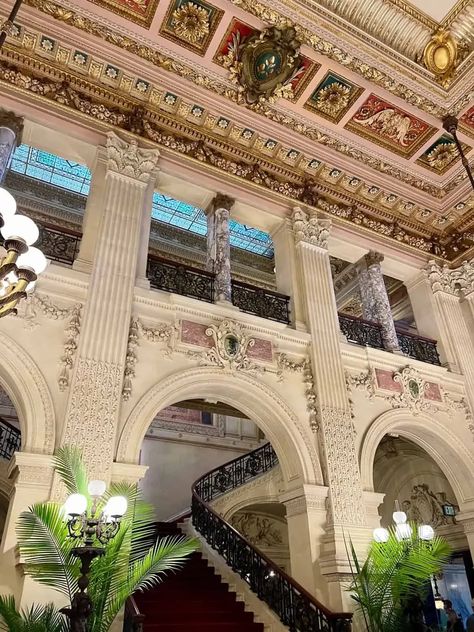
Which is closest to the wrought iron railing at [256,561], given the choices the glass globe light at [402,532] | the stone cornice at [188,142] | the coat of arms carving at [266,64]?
the glass globe light at [402,532]

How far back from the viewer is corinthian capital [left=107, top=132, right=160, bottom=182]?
6.91 meters

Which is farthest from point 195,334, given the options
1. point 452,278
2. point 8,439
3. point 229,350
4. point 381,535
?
point 452,278

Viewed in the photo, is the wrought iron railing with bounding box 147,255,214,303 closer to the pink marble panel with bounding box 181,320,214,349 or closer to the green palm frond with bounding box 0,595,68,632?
the pink marble panel with bounding box 181,320,214,349

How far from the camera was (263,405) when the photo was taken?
21.4 ft

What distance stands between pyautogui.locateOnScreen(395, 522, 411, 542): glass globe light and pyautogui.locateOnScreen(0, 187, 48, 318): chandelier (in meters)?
4.56

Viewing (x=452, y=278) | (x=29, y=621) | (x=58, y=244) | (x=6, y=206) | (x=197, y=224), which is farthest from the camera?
(x=197, y=224)

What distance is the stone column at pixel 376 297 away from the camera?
8430 mm

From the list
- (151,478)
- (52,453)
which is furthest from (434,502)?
(52,453)

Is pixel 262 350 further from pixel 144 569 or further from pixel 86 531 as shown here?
pixel 86 531

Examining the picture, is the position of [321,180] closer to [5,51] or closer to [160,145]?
[160,145]

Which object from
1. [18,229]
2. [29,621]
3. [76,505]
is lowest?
[29,621]

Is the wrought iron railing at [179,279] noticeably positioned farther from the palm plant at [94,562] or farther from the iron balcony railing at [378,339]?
the palm plant at [94,562]

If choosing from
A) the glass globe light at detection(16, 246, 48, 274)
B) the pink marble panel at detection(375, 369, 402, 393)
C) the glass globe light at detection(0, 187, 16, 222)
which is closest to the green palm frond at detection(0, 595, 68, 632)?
the glass globe light at detection(16, 246, 48, 274)

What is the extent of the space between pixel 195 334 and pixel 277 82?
4.00 meters
